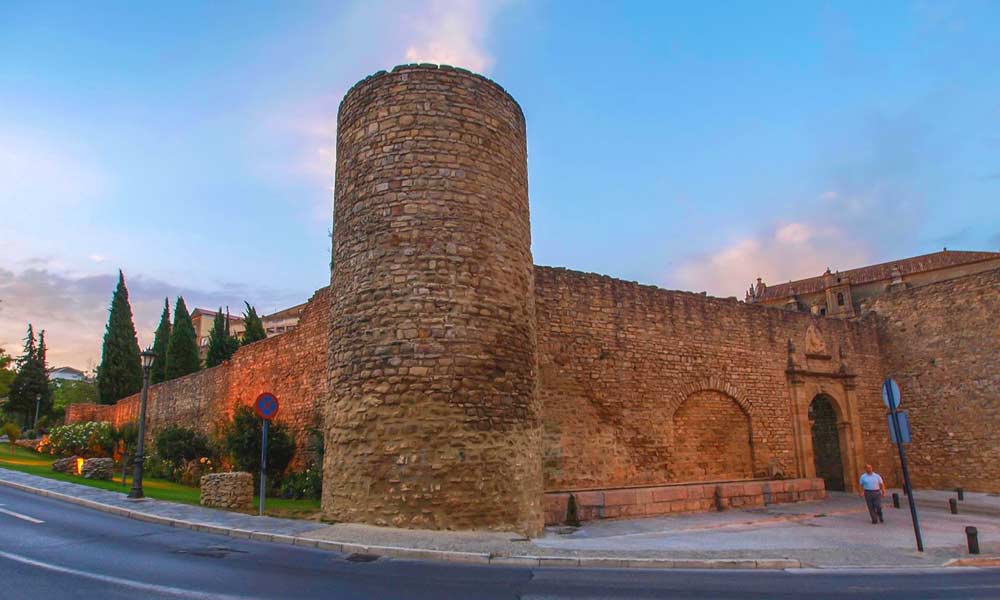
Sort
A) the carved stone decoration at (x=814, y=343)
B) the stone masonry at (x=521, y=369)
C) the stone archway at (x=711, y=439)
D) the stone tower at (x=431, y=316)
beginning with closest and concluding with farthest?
1. the stone tower at (x=431, y=316)
2. the stone masonry at (x=521, y=369)
3. the stone archway at (x=711, y=439)
4. the carved stone decoration at (x=814, y=343)

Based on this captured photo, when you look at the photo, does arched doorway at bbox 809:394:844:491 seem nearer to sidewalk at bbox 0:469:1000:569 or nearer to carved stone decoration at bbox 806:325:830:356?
carved stone decoration at bbox 806:325:830:356

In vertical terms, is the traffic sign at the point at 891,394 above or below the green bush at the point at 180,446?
above

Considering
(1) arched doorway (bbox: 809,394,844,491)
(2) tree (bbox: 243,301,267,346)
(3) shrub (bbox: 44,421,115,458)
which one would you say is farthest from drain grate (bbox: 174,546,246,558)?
(2) tree (bbox: 243,301,267,346)

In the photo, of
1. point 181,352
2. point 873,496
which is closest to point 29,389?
point 181,352

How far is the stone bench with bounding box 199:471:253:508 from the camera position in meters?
11.5

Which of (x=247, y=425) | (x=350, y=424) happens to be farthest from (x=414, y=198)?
(x=247, y=425)

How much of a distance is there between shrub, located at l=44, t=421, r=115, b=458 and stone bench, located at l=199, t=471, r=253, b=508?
13.6m

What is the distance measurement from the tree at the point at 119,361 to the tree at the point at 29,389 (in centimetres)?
1156

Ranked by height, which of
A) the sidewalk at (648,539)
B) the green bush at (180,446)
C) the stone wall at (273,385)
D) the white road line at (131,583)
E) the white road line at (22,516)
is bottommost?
the sidewalk at (648,539)

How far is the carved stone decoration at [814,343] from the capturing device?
2050 cm

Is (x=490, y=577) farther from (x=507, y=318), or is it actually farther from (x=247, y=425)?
(x=247, y=425)

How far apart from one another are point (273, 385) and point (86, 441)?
9131mm

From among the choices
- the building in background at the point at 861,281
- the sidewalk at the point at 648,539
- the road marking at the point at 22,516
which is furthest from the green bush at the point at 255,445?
the building in background at the point at 861,281

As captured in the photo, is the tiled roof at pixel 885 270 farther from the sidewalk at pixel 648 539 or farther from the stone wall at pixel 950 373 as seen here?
the sidewalk at pixel 648 539
